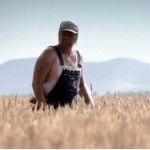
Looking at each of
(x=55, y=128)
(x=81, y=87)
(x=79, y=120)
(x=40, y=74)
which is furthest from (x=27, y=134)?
(x=81, y=87)

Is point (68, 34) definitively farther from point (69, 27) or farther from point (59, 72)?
point (59, 72)

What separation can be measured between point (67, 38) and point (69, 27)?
10cm

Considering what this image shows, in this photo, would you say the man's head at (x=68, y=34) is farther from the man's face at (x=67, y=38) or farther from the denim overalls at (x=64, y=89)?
the denim overalls at (x=64, y=89)

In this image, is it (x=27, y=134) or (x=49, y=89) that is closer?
(x=27, y=134)

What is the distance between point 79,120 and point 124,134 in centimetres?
60

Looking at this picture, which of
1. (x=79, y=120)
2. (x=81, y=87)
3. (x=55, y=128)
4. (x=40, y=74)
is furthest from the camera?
(x=81, y=87)

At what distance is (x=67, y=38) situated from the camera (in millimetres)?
4754

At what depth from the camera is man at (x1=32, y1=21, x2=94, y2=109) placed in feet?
15.6

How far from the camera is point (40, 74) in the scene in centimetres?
477

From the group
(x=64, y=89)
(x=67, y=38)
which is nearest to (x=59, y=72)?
(x=64, y=89)

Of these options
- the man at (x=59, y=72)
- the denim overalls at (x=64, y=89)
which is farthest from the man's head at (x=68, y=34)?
the denim overalls at (x=64, y=89)

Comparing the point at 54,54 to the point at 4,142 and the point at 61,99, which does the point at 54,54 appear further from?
the point at 4,142

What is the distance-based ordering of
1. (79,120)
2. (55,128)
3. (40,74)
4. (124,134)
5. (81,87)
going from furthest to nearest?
(81,87) → (40,74) → (79,120) → (55,128) → (124,134)

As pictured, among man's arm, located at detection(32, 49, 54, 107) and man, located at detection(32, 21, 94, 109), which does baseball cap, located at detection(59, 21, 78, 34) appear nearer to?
man, located at detection(32, 21, 94, 109)
